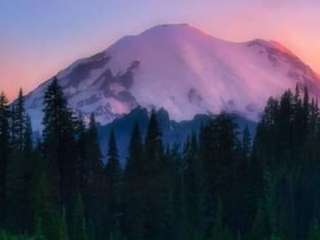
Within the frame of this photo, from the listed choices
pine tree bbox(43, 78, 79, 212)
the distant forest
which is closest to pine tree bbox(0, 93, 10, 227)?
the distant forest

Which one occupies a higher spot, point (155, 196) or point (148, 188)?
point (148, 188)

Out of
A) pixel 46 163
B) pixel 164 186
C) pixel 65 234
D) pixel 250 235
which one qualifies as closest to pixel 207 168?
pixel 164 186

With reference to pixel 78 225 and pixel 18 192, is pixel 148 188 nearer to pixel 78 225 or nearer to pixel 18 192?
pixel 78 225

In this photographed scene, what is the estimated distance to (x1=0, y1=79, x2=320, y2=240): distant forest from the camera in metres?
63.8

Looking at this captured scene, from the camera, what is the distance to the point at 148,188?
71125 mm

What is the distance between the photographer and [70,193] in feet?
223

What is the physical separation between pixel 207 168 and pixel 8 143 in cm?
1608

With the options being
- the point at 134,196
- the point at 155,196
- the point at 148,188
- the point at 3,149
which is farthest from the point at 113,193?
the point at 3,149

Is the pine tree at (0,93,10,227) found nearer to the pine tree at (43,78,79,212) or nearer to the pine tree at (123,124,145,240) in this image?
the pine tree at (43,78,79,212)

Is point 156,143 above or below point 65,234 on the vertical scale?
above

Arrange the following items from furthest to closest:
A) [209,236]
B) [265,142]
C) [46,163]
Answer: [265,142], [209,236], [46,163]

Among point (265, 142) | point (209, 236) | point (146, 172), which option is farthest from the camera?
point (265, 142)

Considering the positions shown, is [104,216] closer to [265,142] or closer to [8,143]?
[8,143]

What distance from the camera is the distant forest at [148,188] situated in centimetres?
6377
